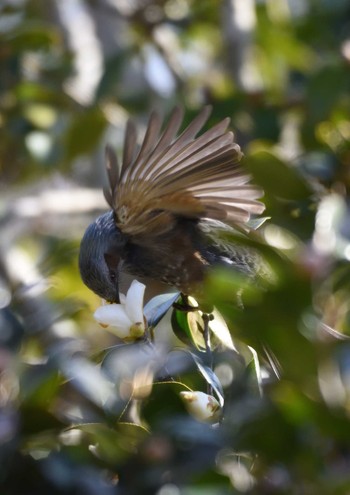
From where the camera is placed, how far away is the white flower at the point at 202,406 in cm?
197

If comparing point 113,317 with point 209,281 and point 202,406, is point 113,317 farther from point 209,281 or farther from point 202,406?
point 209,281

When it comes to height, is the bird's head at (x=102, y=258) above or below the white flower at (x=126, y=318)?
below

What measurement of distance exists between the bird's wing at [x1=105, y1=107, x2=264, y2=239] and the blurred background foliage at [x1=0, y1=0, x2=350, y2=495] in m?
0.19

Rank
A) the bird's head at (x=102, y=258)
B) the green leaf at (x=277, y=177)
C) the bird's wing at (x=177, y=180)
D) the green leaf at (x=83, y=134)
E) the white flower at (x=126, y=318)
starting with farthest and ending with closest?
the green leaf at (x=83, y=134), the bird's head at (x=102, y=258), the bird's wing at (x=177, y=180), the green leaf at (x=277, y=177), the white flower at (x=126, y=318)

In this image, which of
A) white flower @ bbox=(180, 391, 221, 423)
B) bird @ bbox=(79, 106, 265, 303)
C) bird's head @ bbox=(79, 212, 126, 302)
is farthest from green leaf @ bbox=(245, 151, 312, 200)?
white flower @ bbox=(180, 391, 221, 423)

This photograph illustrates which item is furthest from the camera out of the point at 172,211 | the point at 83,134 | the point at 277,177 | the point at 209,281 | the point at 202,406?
the point at 83,134

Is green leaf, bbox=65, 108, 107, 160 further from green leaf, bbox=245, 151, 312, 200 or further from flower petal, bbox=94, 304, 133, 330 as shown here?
flower petal, bbox=94, 304, 133, 330

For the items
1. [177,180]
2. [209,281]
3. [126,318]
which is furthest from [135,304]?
[209,281]

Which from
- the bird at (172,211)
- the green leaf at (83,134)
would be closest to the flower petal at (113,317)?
the bird at (172,211)

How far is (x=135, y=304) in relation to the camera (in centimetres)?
245

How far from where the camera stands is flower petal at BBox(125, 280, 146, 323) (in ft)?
7.97

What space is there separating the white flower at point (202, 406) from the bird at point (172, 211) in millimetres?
720

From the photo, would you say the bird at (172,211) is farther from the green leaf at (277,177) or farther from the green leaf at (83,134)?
the green leaf at (83,134)

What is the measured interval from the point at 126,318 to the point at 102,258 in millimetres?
694
